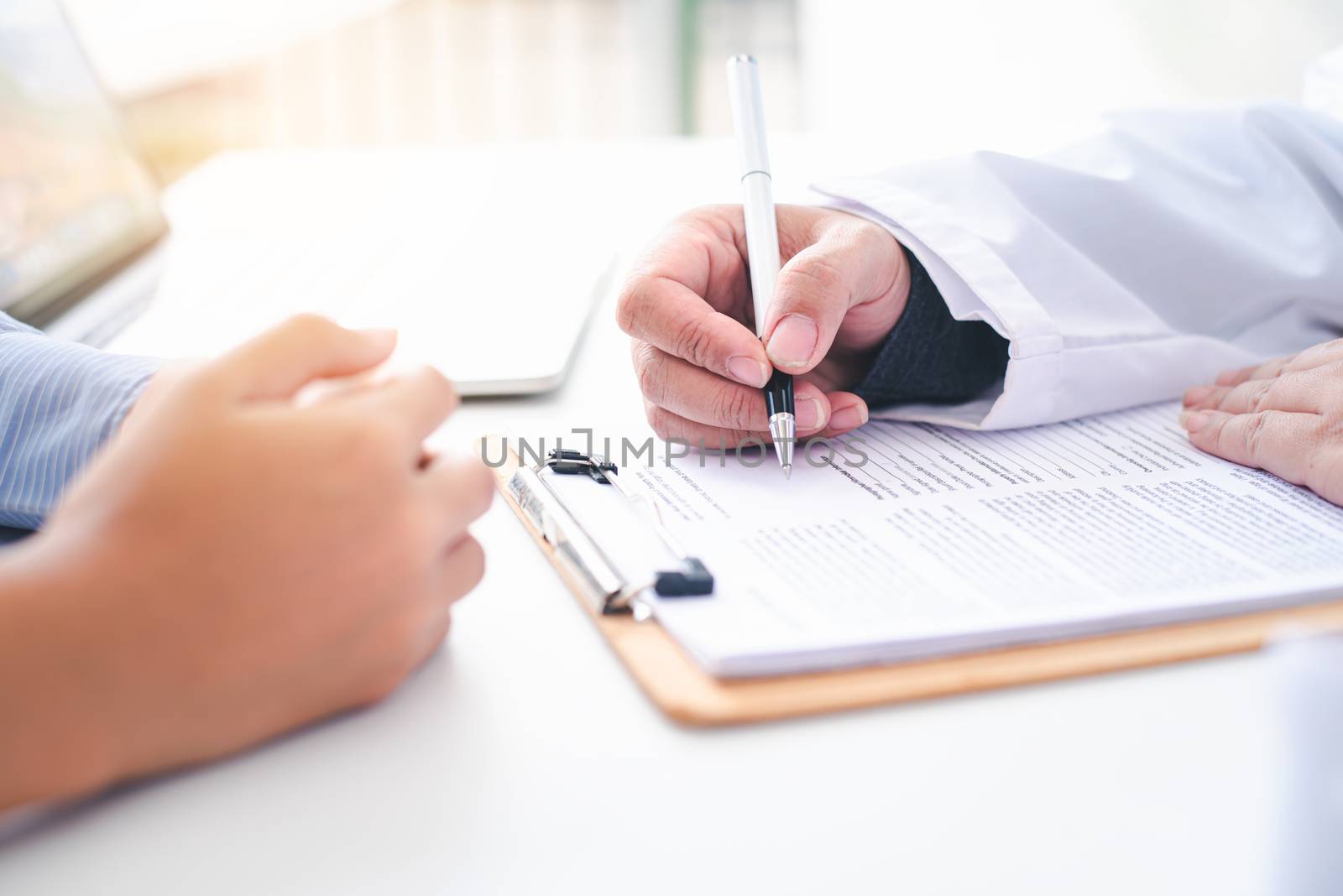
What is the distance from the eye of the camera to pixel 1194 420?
0.56 m

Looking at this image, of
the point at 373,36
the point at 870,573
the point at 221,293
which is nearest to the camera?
the point at 870,573

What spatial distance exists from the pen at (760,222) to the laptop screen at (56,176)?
55cm

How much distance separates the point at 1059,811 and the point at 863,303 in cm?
34

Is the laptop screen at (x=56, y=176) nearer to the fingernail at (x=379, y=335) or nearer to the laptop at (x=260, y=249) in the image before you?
the laptop at (x=260, y=249)

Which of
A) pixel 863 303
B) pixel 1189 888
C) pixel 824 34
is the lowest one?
pixel 1189 888

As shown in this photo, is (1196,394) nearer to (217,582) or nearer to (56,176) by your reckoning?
(217,582)

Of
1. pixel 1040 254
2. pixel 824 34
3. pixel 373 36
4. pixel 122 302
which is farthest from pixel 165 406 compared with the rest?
pixel 373 36

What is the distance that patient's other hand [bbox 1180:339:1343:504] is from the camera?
49 centimetres

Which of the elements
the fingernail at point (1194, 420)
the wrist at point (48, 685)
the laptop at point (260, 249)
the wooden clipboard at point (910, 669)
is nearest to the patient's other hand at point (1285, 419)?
the fingernail at point (1194, 420)

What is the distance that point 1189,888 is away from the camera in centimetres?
28

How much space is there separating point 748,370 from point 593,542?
5.1 inches

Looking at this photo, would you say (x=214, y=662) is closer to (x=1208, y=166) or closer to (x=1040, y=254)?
(x=1040, y=254)

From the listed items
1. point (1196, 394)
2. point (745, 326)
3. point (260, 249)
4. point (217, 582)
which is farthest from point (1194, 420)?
point (260, 249)

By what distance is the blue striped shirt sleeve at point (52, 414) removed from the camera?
1.44 ft
